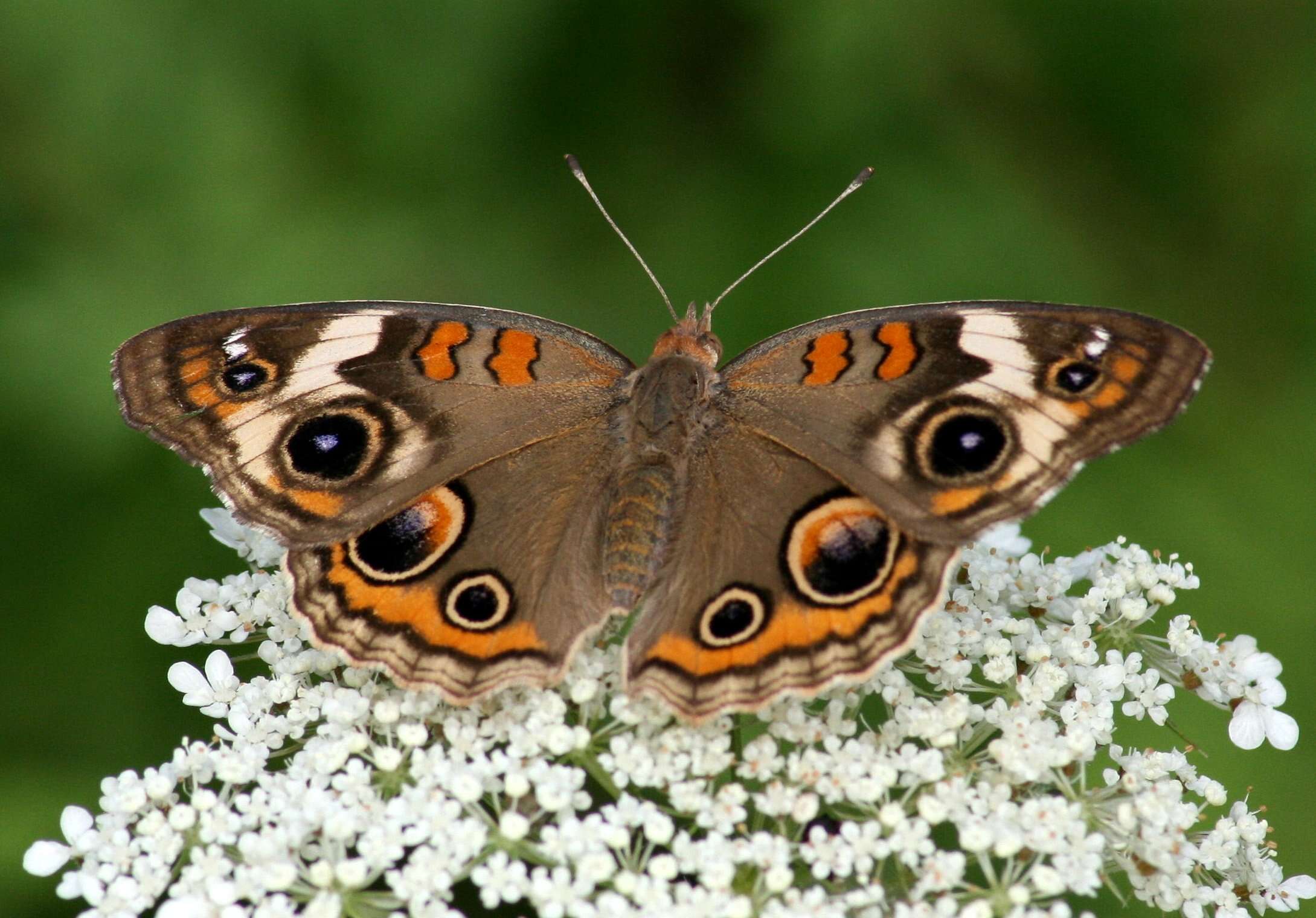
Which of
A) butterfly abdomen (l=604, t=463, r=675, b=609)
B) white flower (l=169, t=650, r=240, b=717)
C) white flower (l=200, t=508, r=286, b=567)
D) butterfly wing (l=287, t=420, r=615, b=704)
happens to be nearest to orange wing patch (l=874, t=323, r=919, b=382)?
butterfly abdomen (l=604, t=463, r=675, b=609)

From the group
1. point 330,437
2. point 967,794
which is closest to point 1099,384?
point 967,794

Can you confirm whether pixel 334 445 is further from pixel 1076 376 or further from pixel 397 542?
pixel 1076 376

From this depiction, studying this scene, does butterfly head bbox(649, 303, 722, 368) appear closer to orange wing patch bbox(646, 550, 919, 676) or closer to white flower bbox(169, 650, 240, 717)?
orange wing patch bbox(646, 550, 919, 676)

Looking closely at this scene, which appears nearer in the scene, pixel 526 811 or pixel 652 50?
pixel 526 811

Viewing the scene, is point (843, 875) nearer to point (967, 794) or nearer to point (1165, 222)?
point (967, 794)

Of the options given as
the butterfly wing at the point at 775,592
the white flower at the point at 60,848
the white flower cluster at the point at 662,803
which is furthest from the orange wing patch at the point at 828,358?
the white flower at the point at 60,848

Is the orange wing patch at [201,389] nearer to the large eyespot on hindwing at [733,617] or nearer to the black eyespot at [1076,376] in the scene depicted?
the large eyespot on hindwing at [733,617]

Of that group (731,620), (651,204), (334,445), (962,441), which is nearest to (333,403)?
(334,445)
